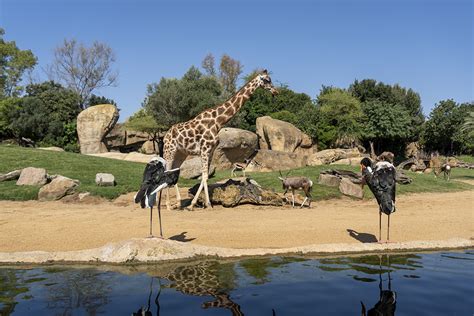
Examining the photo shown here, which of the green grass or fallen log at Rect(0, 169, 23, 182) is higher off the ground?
the green grass

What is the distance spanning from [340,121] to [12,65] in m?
38.7

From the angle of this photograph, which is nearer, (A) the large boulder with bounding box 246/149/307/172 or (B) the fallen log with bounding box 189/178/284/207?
(B) the fallen log with bounding box 189/178/284/207

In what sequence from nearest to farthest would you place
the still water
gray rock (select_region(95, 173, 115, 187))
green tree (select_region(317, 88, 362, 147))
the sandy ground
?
the still water, the sandy ground, gray rock (select_region(95, 173, 115, 187)), green tree (select_region(317, 88, 362, 147))

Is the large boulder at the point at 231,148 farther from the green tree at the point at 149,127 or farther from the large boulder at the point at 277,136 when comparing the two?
the green tree at the point at 149,127

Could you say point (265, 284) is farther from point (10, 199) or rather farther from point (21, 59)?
point (21, 59)

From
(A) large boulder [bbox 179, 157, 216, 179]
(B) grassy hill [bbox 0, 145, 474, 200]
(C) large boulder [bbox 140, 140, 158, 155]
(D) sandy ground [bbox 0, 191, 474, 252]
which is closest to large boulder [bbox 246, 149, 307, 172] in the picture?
(B) grassy hill [bbox 0, 145, 474, 200]

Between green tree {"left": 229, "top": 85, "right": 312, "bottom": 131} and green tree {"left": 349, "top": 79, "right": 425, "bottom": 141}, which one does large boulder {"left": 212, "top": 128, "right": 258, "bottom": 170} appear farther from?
green tree {"left": 349, "top": 79, "right": 425, "bottom": 141}

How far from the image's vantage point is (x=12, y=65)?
50875 millimetres

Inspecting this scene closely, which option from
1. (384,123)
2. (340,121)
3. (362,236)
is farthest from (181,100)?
(362,236)

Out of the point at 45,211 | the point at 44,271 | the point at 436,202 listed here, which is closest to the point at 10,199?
the point at 45,211

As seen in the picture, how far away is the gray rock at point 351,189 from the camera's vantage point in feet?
53.3

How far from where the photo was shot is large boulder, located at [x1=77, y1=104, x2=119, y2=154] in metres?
39.2

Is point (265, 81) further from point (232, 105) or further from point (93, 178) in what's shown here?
point (93, 178)

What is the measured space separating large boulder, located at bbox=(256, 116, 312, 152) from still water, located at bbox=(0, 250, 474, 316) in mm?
27747
